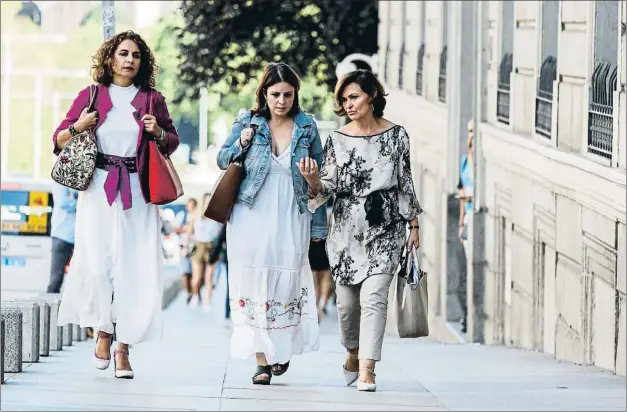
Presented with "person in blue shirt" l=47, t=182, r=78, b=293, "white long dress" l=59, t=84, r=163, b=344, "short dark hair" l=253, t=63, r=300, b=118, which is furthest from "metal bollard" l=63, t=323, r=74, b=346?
"short dark hair" l=253, t=63, r=300, b=118

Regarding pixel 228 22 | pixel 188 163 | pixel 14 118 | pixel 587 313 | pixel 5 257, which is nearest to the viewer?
pixel 587 313

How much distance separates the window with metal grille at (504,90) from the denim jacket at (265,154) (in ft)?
31.6

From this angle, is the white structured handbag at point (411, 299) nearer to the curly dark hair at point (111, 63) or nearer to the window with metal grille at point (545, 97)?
the curly dark hair at point (111, 63)

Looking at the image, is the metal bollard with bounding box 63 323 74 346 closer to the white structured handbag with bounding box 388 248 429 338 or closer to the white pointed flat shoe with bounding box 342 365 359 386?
the white pointed flat shoe with bounding box 342 365 359 386

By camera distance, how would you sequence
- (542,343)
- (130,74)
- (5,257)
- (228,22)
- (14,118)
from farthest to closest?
(14,118), (228,22), (5,257), (542,343), (130,74)

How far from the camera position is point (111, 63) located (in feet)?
30.9

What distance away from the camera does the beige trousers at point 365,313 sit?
9.27 m

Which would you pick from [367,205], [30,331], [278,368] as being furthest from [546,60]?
[278,368]

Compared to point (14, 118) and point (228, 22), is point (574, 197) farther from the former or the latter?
point (14, 118)

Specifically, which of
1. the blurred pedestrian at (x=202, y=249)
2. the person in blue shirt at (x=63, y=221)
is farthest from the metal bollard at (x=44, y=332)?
the blurred pedestrian at (x=202, y=249)

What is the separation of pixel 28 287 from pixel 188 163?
56.3 m

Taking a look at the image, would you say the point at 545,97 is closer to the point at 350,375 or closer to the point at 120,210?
the point at 350,375

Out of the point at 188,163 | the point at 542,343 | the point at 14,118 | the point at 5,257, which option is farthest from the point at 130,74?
the point at 188,163

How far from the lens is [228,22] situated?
110ft
